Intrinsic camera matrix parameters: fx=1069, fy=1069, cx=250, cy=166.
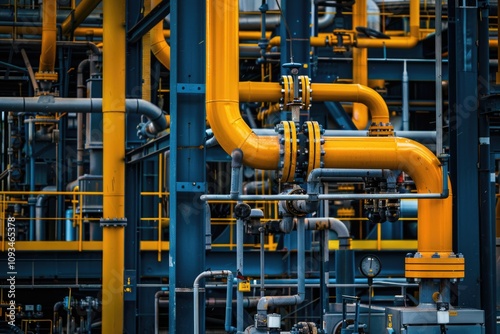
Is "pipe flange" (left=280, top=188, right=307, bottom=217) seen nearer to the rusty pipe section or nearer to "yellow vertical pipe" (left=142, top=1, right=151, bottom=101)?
"yellow vertical pipe" (left=142, top=1, right=151, bottom=101)

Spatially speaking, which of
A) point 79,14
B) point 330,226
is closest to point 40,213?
point 79,14

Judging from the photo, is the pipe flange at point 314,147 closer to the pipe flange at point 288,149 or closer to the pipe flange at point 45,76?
the pipe flange at point 288,149

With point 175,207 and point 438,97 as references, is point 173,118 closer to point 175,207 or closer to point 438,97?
point 175,207

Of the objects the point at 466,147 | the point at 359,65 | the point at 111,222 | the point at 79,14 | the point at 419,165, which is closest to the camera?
the point at 419,165

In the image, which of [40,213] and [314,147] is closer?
[314,147]

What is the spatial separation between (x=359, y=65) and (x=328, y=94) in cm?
864

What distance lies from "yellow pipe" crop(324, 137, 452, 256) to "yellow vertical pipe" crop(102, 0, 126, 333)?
522cm

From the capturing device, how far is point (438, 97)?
38.8 feet

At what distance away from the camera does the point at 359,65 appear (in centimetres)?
2231

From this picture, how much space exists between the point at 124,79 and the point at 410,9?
30.0 feet

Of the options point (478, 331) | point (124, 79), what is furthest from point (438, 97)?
point (124, 79)

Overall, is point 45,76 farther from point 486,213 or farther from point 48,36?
point 486,213

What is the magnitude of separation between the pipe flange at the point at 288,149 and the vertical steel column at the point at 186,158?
0.86 m

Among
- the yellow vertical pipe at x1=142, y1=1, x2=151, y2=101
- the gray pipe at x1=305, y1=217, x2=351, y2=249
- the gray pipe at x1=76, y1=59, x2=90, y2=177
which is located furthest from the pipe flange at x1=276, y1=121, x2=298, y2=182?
the gray pipe at x1=76, y1=59, x2=90, y2=177
